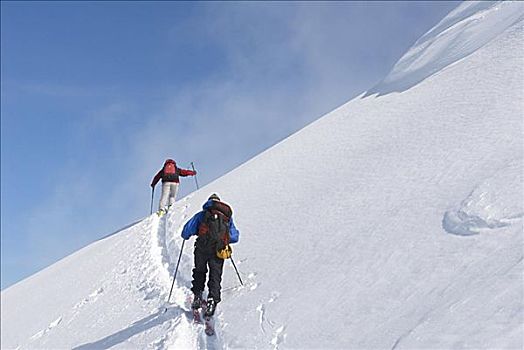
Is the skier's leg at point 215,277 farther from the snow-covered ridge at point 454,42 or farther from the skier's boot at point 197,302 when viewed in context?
the snow-covered ridge at point 454,42

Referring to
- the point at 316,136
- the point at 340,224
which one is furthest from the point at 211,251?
the point at 316,136

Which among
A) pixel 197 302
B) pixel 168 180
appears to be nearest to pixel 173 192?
pixel 168 180

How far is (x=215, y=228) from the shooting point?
7582 millimetres

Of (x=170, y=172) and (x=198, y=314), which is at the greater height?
(x=170, y=172)

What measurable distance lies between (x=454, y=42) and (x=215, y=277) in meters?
13.2

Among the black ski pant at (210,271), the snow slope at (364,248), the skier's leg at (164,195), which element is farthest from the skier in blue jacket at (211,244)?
the skier's leg at (164,195)

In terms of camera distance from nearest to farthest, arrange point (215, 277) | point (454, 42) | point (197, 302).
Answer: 1. point (215, 277)
2. point (197, 302)
3. point (454, 42)

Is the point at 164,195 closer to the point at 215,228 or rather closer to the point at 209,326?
the point at 215,228

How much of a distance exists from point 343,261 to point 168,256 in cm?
545

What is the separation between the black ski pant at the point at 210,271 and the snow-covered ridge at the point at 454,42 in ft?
33.5

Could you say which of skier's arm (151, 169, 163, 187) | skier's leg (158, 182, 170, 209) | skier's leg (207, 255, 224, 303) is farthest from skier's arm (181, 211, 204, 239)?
skier's arm (151, 169, 163, 187)

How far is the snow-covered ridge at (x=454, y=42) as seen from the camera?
52.1ft

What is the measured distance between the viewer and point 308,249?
8344 millimetres

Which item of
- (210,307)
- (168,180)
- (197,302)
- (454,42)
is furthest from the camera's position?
(454,42)
